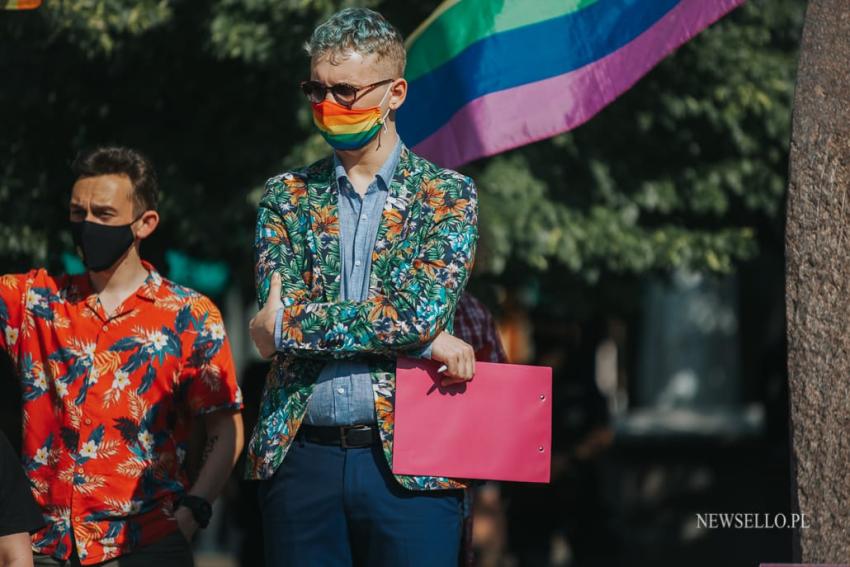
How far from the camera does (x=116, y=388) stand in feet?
14.1

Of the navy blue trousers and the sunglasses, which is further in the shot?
the sunglasses

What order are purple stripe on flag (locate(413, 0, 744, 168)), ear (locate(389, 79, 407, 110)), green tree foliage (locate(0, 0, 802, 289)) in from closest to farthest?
ear (locate(389, 79, 407, 110))
purple stripe on flag (locate(413, 0, 744, 168))
green tree foliage (locate(0, 0, 802, 289))

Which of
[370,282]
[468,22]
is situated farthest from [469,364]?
[468,22]

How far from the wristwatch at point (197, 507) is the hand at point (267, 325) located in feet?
2.95

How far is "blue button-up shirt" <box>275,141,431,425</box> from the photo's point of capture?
3.63 meters

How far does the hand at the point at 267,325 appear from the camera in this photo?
11.7 feet

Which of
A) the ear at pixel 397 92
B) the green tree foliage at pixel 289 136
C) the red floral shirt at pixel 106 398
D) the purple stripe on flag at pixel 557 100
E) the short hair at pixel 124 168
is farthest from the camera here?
the green tree foliage at pixel 289 136

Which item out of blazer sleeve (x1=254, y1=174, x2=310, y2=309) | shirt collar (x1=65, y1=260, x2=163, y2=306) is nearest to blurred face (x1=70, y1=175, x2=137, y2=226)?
shirt collar (x1=65, y1=260, x2=163, y2=306)

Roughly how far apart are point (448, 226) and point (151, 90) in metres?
3.99

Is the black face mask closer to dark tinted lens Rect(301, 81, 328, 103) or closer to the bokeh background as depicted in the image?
dark tinted lens Rect(301, 81, 328, 103)

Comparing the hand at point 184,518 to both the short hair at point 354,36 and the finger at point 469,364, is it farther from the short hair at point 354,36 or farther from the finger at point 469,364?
the short hair at point 354,36

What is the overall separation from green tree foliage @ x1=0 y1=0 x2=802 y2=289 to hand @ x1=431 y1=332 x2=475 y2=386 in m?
2.78

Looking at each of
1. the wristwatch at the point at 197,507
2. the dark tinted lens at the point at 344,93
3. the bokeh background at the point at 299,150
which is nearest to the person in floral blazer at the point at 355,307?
the dark tinted lens at the point at 344,93

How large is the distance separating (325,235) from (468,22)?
2.01 m
